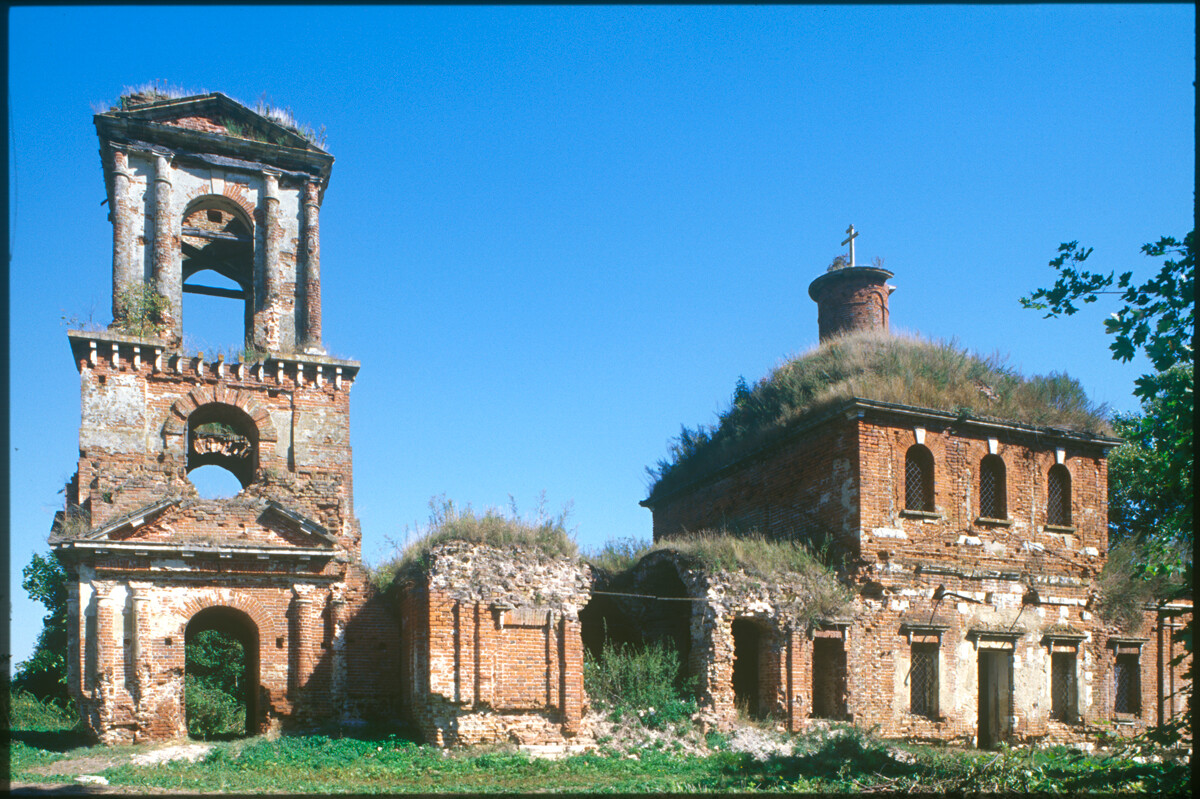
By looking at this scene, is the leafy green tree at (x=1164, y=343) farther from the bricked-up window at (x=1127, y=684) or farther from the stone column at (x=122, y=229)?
the stone column at (x=122, y=229)

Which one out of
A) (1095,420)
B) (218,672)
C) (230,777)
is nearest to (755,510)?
(1095,420)

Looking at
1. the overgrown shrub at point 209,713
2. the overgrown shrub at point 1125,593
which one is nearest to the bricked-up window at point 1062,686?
the overgrown shrub at point 1125,593

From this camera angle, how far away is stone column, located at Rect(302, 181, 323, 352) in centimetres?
1984

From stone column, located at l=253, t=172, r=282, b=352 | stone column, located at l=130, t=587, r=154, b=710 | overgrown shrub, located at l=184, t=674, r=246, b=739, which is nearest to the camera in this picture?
stone column, located at l=130, t=587, r=154, b=710

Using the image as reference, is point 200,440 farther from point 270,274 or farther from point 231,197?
point 231,197

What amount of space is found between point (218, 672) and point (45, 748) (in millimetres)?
17681

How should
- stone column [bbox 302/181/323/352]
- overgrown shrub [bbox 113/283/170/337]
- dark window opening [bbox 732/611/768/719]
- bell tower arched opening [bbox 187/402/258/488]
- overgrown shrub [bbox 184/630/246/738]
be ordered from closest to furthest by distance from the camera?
dark window opening [bbox 732/611/768/719], overgrown shrub [bbox 113/283/170/337], stone column [bbox 302/181/323/352], bell tower arched opening [bbox 187/402/258/488], overgrown shrub [bbox 184/630/246/738]

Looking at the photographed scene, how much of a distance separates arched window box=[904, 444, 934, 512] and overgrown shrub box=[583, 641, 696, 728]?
566 centimetres

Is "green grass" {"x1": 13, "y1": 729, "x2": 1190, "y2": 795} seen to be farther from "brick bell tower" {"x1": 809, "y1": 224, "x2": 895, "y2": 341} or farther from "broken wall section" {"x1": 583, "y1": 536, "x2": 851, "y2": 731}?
"brick bell tower" {"x1": 809, "y1": 224, "x2": 895, "y2": 341}

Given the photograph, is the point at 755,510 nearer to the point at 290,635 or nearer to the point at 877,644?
the point at 877,644

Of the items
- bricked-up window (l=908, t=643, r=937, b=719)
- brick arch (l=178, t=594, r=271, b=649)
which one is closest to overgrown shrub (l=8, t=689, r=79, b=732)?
brick arch (l=178, t=594, r=271, b=649)

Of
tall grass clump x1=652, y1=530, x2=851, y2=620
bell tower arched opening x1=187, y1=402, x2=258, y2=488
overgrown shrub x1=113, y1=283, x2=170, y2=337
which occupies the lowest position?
tall grass clump x1=652, y1=530, x2=851, y2=620

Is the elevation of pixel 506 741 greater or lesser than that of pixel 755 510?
lesser

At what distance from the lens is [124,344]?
18156mm
